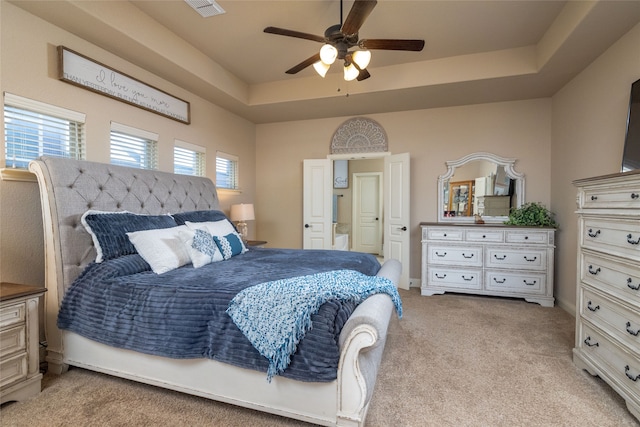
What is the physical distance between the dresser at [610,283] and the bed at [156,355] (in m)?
1.28

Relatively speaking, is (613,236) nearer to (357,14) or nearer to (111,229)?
(357,14)

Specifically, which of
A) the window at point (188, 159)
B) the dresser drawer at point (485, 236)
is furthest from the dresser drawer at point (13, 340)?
the dresser drawer at point (485, 236)

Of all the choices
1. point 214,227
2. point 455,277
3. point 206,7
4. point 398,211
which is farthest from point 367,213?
point 206,7

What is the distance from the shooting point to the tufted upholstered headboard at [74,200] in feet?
6.81

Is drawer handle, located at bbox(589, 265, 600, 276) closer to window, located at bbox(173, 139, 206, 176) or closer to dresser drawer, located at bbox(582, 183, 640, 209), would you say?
dresser drawer, located at bbox(582, 183, 640, 209)

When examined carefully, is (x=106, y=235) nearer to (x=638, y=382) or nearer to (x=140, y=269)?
(x=140, y=269)

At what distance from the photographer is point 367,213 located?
757 centimetres

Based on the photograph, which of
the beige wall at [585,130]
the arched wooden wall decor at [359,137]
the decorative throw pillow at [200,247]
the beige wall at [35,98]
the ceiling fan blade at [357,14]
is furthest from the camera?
the arched wooden wall decor at [359,137]

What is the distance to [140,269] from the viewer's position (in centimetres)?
212

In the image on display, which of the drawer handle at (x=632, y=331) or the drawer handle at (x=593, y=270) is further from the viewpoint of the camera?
the drawer handle at (x=593, y=270)

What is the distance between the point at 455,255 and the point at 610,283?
6.93ft

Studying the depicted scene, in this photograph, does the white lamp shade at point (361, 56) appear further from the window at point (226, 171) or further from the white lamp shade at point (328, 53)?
the window at point (226, 171)

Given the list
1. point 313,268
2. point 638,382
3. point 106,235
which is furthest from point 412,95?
point 106,235

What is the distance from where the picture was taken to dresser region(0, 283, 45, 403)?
66.8 inches
